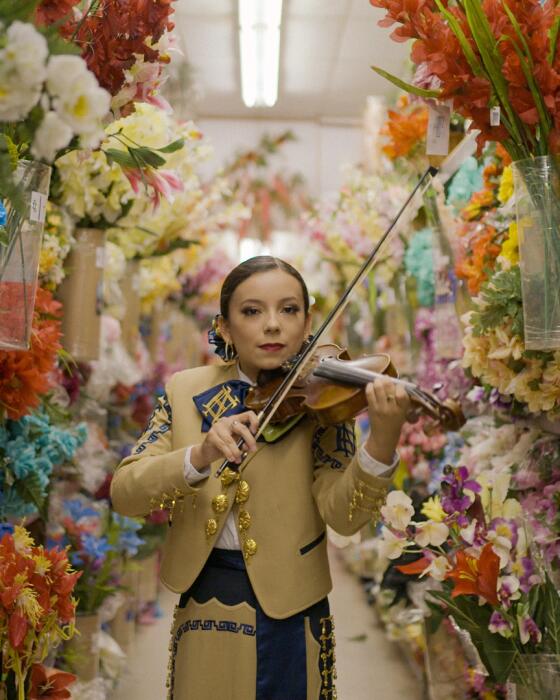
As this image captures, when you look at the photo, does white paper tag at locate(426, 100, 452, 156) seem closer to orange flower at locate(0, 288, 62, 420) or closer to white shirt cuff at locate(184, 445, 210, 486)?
white shirt cuff at locate(184, 445, 210, 486)

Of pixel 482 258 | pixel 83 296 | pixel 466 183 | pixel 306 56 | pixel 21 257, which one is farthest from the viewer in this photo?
A: pixel 306 56

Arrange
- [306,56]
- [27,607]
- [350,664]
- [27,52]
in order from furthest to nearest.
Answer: [306,56], [350,664], [27,607], [27,52]

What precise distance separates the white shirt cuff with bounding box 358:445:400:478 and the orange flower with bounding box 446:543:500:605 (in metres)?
0.24

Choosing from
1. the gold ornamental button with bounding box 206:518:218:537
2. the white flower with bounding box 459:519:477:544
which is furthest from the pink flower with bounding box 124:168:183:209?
the white flower with bounding box 459:519:477:544

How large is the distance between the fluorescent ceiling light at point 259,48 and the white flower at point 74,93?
406 centimetres

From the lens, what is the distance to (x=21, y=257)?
1.40 meters

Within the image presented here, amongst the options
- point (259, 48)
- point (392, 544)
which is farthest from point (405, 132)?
point (259, 48)

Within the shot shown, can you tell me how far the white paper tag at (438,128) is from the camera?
5.55ft

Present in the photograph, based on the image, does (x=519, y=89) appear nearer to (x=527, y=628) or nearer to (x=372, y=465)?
(x=372, y=465)

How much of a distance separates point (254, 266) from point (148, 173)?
0.97ft

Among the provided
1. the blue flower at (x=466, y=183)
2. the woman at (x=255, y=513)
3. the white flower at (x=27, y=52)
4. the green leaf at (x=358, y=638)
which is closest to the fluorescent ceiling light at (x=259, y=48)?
the blue flower at (x=466, y=183)

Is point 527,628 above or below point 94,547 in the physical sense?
below

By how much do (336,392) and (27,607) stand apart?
0.65 m

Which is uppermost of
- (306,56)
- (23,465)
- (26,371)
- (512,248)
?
(306,56)
